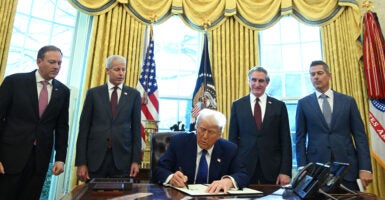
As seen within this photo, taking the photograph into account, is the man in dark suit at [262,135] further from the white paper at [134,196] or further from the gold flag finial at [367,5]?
the gold flag finial at [367,5]

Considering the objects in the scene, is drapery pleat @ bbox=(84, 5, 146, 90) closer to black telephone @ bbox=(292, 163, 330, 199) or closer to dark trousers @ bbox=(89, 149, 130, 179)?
dark trousers @ bbox=(89, 149, 130, 179)

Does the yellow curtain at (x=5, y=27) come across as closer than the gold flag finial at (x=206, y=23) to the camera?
Yes

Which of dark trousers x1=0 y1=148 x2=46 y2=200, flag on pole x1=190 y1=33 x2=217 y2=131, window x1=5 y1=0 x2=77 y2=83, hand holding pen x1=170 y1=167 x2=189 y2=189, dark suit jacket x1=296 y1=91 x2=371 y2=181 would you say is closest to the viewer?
hand holding pen x1=170 y1=167 x2=189 y2=189

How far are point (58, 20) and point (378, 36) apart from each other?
14.3ft

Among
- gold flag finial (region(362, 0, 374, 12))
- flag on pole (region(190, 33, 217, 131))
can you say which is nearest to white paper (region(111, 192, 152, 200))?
flag on pole (region(190, 33, 217, 131))

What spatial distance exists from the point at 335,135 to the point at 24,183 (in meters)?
2.41

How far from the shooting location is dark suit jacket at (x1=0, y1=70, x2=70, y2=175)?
6.73 ft

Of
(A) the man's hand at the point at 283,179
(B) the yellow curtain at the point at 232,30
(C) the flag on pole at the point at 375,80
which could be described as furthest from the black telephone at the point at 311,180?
(C) the flag on pole at the point at 375,80

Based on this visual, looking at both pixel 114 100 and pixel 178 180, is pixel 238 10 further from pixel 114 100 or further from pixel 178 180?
pixel 178 180

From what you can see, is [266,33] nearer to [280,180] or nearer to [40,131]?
[280,180]

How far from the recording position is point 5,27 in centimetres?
323

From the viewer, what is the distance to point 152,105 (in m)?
3.70

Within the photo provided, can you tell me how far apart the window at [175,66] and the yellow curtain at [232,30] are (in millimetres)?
350

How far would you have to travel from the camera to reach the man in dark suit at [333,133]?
2228 mm
